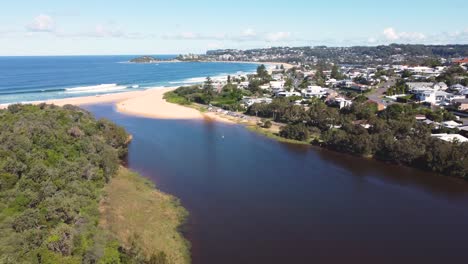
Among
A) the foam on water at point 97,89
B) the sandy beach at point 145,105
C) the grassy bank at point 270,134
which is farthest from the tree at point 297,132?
the foam on water at point 97,89

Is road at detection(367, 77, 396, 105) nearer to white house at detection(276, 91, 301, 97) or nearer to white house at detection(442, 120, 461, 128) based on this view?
white house at detection(276, 91, 301, 97)

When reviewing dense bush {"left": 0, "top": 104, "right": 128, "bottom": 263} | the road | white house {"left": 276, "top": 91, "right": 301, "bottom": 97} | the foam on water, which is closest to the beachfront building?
white house {"left": 276, "top": 91, "right": 301, "bottom": 97}

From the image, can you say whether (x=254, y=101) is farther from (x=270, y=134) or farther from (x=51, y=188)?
(x=51, y=188)

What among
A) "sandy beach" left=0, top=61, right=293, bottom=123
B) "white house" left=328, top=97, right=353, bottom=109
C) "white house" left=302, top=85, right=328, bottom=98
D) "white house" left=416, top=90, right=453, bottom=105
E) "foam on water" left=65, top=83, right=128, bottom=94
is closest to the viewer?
"white house" left=328, top=97, right=353, bottom=109

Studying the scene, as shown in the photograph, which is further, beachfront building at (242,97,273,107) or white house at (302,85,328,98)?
white house at (302,85,328,98)

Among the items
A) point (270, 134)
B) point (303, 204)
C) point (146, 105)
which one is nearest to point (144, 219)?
point (303, 204)

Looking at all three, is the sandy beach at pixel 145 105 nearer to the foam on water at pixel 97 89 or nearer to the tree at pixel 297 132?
the foam on water at pixel 97 89
